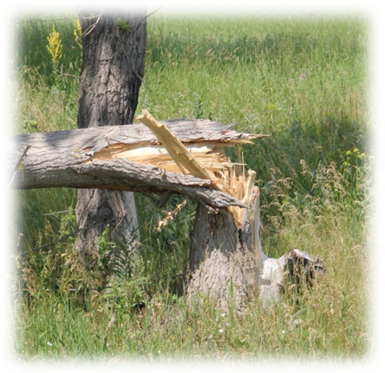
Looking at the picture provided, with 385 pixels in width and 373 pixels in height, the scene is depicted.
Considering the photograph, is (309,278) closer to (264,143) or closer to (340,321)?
(340,321)

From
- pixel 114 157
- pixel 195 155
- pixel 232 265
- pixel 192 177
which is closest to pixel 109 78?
pixel 114 157

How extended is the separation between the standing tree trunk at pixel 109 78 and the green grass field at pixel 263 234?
0.76 ft

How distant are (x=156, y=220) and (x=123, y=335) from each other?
4.96ft

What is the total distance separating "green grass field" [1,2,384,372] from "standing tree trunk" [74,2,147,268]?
23cm

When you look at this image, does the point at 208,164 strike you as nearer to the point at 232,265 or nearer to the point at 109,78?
the point at 232,265

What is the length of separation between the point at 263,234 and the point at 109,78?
5.84 ft

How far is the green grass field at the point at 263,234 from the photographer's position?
3.36 metres

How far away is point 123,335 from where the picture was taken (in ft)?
11.6

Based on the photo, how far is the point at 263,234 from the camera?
195 inches

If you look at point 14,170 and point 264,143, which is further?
point 264,143

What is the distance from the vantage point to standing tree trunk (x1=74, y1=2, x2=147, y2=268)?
4.42 metres

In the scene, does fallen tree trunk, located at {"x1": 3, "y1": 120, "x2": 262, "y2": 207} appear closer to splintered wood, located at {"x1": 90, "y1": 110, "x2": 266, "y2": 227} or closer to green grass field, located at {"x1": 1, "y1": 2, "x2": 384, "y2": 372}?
splintered wood, located at {"x1": 90, "y1": 110, "x2": 266, "y2": 227}

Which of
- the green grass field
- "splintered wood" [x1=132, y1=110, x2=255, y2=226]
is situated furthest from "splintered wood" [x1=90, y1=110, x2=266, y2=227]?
the green grass field

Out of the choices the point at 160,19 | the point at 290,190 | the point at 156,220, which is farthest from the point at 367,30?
the point at 156,220
